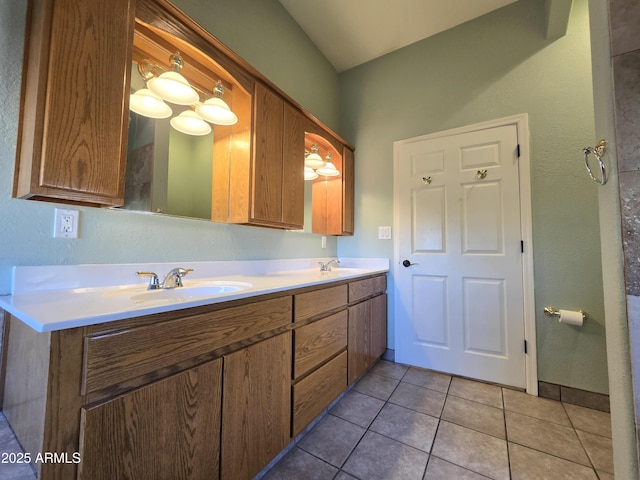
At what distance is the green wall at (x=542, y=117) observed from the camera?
1.66 metres

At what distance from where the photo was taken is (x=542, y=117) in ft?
5.90

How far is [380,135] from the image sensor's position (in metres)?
2.46

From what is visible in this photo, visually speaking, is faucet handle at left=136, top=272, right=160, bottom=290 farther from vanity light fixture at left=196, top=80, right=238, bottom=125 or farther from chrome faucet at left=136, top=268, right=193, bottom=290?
vanity light fixture at left=196, top=80, right=238, bottom=125

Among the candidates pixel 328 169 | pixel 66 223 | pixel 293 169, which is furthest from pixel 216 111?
pixel 328 169

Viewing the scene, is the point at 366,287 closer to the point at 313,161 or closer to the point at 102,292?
the point at 313,161

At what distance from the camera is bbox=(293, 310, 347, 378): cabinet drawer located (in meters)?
1.23

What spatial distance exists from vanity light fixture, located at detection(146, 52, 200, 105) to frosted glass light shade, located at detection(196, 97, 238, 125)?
0.28 feet

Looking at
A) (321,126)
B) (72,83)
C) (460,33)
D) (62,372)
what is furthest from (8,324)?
(460,33)

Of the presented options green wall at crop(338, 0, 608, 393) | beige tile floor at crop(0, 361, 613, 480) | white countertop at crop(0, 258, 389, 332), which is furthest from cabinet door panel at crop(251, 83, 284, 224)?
beige tile floor at crop(0, 361, 613, 480)

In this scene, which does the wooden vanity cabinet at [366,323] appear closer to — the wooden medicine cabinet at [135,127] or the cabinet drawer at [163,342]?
the wooden medicine cabinet at [135,127]

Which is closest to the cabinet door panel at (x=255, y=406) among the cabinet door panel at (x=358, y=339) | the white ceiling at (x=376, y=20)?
the cabinet door panel at (x=358, y=339)

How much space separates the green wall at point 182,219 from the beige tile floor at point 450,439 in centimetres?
115

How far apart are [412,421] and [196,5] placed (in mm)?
2698

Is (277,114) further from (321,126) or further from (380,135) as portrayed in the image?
(380,135)
